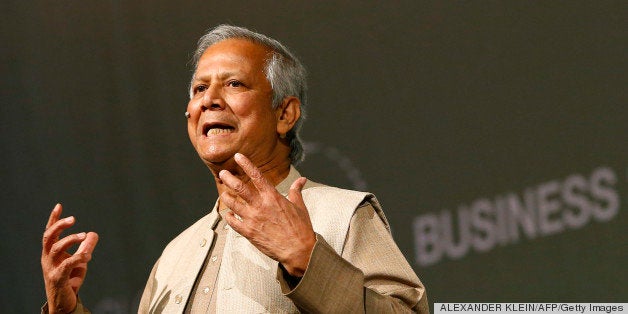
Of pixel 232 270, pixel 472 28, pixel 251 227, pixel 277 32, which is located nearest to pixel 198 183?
pixel 277 32

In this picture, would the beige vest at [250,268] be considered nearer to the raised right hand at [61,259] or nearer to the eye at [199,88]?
the raised right hand at [61,259]

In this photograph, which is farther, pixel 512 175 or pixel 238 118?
pixel 512 175

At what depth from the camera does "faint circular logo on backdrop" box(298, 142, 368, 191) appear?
311cm

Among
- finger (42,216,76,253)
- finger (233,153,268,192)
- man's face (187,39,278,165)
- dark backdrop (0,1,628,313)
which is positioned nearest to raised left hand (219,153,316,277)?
→ finger (233,153,268,192)

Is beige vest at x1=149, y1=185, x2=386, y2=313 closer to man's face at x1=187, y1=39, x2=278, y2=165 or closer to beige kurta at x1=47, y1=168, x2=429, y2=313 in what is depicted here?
beige kurta at x1=47, y1=168, x2=429, y2=313

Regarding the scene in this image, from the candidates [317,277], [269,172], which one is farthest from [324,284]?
[269,172]

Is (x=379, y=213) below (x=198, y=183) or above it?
below

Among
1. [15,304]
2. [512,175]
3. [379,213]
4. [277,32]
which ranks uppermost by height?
[277,32]

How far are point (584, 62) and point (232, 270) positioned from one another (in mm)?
1421

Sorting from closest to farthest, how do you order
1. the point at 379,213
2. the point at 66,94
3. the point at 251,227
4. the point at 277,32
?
the point at 251,227, the point at 379,213, the point at 277,32, the point at 66,94

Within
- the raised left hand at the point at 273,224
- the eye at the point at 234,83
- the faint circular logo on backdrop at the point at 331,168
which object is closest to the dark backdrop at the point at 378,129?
the faint circular logo on backdrop at the point at 331,168

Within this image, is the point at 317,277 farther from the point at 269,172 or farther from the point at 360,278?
the point at 269,172

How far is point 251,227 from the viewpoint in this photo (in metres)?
1.62

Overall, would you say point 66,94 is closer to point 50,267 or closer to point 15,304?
point 15,304
